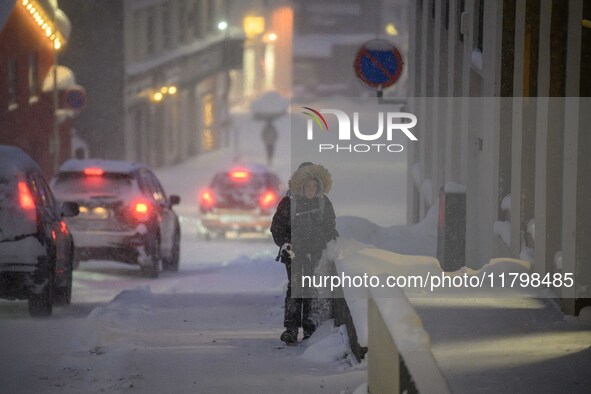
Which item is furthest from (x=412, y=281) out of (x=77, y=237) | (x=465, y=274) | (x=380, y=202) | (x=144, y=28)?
(x=144, y=28)

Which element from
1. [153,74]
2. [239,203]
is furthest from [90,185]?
[153,74]

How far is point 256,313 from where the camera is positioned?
14586mm

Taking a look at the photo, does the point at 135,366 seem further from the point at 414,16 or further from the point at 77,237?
the point at 414,16

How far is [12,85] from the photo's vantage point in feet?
121

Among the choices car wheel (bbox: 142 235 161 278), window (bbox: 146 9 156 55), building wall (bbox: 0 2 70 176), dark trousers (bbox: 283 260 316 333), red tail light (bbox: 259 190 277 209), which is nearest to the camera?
dark trousers (bbox: 283 260 316 333)

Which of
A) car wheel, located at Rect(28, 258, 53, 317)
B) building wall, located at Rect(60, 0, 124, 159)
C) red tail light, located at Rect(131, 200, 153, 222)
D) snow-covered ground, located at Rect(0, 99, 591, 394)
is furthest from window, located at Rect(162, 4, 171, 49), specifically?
car wheel, located at Rect(28, 258, 53, 317)

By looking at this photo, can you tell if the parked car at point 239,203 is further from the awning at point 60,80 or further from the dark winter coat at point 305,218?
the dark winter coat at point 305,218

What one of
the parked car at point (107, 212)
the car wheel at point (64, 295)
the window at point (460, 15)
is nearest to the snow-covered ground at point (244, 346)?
the car wheel at point (64, 295)

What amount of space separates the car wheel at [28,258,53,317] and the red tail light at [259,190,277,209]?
44.9ft

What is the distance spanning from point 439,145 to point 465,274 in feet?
28.6

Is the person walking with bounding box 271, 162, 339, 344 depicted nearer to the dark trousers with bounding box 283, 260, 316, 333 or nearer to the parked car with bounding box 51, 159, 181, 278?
the dark trousers with bounding box 283, 260, 316, 333

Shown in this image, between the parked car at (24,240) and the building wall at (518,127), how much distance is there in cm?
438

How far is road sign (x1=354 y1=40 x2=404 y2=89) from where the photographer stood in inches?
786

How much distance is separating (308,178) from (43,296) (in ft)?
12.7
